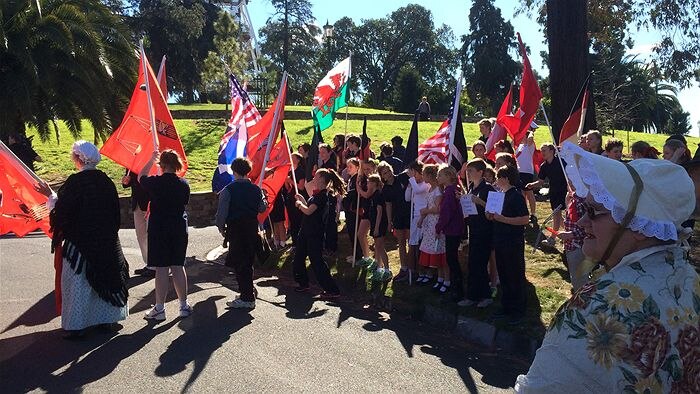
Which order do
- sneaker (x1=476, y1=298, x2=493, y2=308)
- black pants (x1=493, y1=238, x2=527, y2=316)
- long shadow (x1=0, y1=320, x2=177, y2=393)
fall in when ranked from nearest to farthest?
long shadow (x1=0, y1=320, x2=177, y2=393) < black pants (x1=493, y1=238, x2=527, y2=316) < sneaker (x1=476, y1=298, x2=493, y2=308)

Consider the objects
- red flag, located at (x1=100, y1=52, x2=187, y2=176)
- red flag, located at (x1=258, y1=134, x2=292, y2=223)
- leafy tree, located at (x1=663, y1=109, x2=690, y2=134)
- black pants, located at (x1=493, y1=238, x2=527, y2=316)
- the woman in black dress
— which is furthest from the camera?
leafy tree, located at (x1=663, y1=109, x2=690, y2=134)

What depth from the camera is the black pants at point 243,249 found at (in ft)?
23.8

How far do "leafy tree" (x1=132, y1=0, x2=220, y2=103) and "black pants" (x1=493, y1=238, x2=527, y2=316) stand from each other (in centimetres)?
4161

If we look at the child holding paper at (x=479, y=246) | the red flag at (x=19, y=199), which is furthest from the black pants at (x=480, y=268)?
the red flag at (x=19, y=199)

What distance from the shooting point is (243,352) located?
18.9 feet

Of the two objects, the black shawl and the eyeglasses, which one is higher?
the eyeglasses

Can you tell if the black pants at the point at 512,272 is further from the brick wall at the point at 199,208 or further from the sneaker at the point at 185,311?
the brick wall at the point at 199,208

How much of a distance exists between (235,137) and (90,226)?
3.62 metres

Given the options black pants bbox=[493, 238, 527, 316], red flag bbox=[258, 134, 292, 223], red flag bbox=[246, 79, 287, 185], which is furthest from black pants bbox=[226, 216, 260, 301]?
black pants bbox=[493, 238, 527, 316]

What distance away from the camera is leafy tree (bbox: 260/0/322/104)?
69.1 meters

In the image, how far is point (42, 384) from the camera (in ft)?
16.3

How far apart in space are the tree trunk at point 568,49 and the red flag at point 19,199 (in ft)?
28.4

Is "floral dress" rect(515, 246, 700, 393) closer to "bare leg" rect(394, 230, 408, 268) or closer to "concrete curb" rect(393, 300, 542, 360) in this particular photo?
"concrete curb" rect(393, 300, 542, 360)

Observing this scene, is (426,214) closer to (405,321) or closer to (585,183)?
(405,321)
